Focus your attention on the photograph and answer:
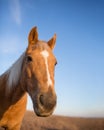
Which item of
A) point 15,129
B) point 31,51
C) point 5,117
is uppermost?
point 31,51

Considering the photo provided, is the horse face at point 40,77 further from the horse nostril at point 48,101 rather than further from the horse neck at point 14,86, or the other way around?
the horse neck at point 14,86

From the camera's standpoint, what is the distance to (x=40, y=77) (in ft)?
14.1

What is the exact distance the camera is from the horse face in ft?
12.8

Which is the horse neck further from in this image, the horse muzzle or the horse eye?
the horse muzzle

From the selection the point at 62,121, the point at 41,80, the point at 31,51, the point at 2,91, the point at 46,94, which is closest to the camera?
the point at 46,94

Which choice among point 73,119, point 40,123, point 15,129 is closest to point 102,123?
point 73,119

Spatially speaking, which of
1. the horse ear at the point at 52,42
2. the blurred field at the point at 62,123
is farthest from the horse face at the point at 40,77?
the blurred field at the point at 62,123

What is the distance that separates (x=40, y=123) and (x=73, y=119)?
8055 millimetres

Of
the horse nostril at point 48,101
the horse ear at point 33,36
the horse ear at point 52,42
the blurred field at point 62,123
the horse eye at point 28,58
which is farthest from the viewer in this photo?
the blurred field at point 62,123

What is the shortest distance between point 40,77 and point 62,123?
3478cm

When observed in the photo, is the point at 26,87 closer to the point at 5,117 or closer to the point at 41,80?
the point at 41,80

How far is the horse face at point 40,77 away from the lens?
3.91 m

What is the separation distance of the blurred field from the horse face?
27612 millimetres

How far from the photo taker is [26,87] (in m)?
4.82
